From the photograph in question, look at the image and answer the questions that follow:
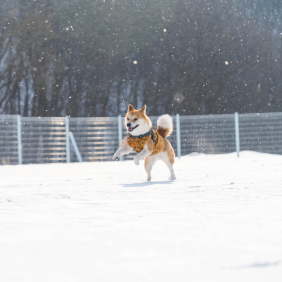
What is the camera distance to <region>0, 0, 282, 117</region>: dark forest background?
14.3m

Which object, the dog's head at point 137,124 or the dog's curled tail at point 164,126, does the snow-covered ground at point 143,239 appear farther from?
the dog's curled tail at point 164,126

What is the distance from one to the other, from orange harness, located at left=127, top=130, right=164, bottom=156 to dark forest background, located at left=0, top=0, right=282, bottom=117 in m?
10.1

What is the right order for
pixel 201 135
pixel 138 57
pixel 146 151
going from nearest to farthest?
pixel 146 151 < pixel 201 135 < pixel 138 57

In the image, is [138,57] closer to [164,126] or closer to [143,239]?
[164,126]

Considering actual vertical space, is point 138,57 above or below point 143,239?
above

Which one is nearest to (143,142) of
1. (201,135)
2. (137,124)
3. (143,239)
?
(137,124)

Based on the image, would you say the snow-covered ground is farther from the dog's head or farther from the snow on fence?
the snow on fence

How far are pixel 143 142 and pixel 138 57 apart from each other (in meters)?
11.2

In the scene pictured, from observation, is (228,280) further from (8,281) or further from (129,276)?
(8,281)

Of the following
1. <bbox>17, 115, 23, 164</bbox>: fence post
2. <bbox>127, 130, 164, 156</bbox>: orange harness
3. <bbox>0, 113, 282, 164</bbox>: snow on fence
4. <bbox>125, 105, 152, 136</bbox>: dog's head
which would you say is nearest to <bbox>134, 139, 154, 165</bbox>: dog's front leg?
<bbox>127, 130, 164, 156</bbox>: orange harness

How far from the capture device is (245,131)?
1203 cm

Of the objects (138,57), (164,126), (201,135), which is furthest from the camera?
(138,57)

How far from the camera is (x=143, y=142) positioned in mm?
4852

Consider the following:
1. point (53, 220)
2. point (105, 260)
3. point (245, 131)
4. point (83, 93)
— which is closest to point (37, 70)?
point (83, 93)
